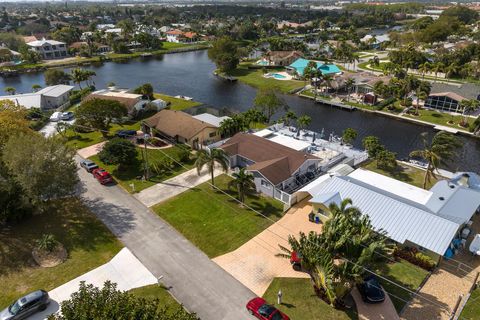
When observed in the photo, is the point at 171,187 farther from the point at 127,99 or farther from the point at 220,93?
the point at 220,93

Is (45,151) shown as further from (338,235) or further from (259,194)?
(338,235)

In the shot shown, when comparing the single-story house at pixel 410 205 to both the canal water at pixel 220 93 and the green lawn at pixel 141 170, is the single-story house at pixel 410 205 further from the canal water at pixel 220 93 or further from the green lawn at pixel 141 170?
the green lawn at pixel 141 170

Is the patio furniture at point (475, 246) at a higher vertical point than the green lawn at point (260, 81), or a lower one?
higher

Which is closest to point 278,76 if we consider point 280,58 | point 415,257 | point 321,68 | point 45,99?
point 321,68

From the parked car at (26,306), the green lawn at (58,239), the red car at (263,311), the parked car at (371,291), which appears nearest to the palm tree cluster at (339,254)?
the parked car at (371,291)

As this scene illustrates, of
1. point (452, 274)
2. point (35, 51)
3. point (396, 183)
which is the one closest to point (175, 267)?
point (452, 274)
